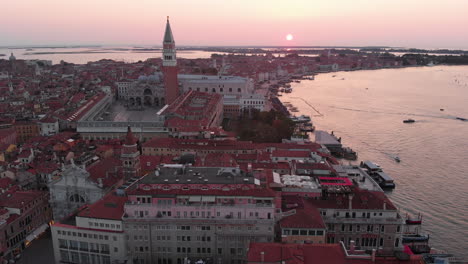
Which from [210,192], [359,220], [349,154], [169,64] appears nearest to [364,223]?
[359,220]

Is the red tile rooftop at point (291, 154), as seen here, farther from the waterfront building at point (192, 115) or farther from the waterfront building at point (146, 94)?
the waterfront building at point (146, 94)

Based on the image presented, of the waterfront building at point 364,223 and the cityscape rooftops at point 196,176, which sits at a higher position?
the cityscape rooftops at point 196,176

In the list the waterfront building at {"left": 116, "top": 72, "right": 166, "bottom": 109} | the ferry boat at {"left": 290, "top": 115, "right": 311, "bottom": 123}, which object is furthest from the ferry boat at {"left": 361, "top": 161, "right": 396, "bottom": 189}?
the waterfront building at {"left": 116, "top": 72, "right": 166, "bottom": 109}

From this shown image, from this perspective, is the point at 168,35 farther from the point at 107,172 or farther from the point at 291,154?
the point at 107,172

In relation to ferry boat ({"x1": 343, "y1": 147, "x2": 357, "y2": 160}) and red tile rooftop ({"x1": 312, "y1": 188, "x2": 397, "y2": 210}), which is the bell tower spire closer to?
ferry boat ({"x1": 343, "y1": 147, "x2": 357, "y2": 160})

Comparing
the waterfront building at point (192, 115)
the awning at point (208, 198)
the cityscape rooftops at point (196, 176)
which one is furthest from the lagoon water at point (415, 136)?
the waterfront building at point (192, 115)
